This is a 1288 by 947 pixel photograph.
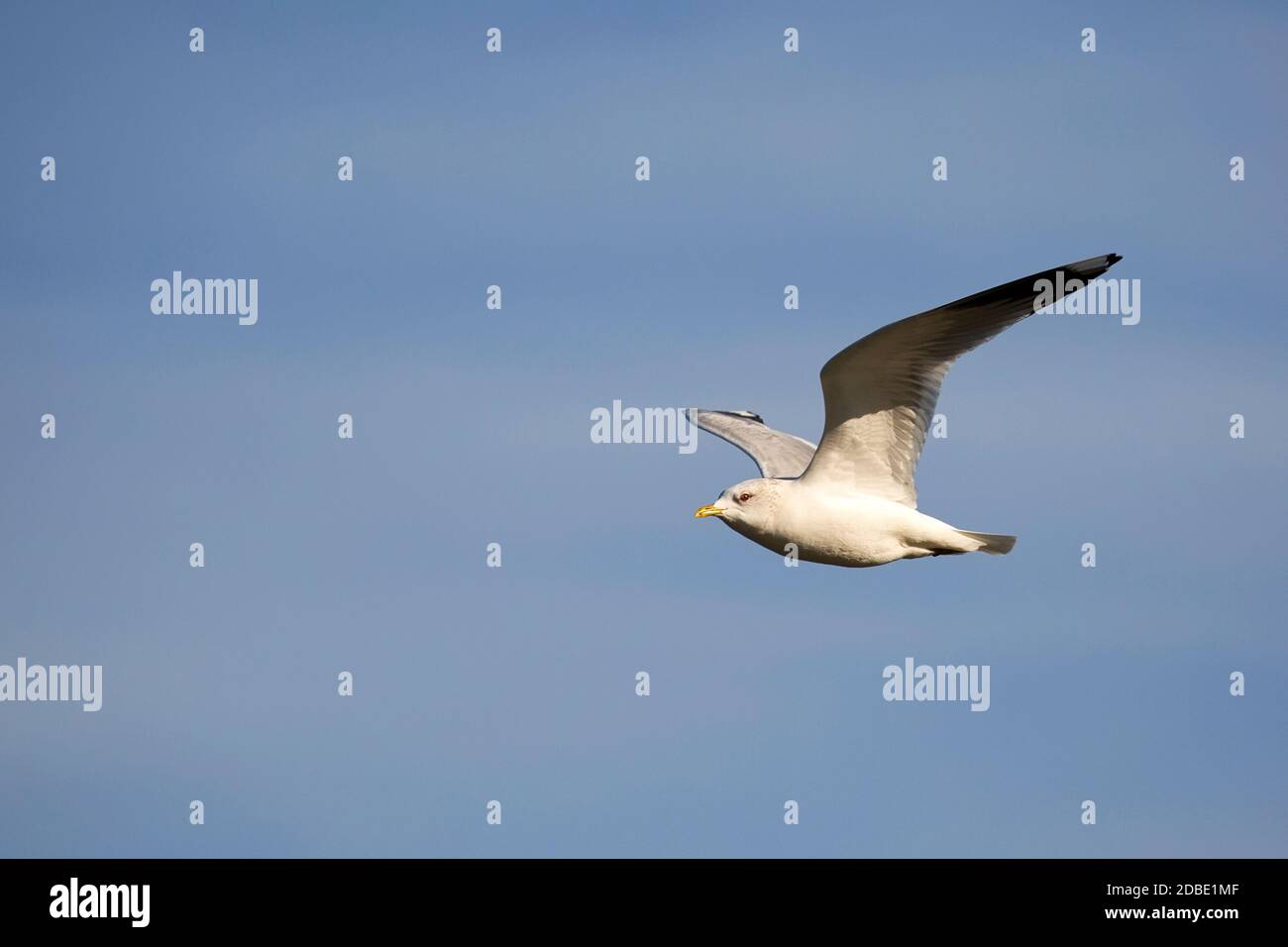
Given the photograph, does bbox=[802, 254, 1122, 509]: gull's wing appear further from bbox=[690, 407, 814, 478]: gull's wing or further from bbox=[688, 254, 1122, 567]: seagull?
bbox=[690, 407, 814, 478]: gull's wing

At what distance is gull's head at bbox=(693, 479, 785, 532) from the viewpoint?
18156mm

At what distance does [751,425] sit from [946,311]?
6096 millimetres

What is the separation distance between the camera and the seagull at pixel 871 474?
17.5m

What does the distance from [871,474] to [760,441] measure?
378 cm

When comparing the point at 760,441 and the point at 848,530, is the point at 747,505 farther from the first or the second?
the point at 760,441

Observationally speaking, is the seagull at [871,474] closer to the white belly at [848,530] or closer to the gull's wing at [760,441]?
the white belly at [848,530]

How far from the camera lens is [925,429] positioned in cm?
1831

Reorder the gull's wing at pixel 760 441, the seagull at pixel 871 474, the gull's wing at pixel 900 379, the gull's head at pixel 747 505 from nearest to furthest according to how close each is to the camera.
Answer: the gull's wing at pixel 900 379, the seagull at pixel 871 474, the gull's head at pixel 747 505, the gull's wing at pixel 760 441

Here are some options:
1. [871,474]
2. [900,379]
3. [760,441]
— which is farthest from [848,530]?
[760,441]

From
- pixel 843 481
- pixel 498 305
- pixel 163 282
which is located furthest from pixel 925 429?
pixel 163 282

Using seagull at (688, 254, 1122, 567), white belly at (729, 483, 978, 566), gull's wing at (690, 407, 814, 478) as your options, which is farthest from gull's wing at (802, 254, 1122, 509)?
gull's wing at (690, 407, 814, 478)

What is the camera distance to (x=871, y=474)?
1856cm

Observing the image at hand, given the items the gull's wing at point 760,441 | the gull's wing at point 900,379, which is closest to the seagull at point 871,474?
the gull's wing at point 900,379
